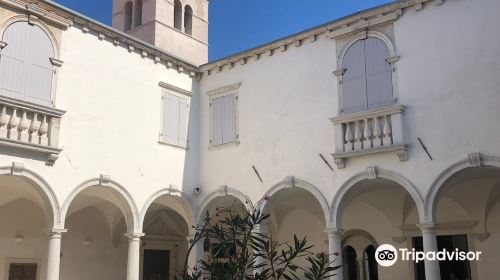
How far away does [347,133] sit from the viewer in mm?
12484

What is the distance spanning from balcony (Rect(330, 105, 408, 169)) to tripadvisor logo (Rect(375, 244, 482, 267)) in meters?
3.54

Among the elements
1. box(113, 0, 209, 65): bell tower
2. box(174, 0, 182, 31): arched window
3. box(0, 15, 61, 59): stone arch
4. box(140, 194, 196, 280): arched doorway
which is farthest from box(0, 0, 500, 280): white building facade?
box(174, 0, 182, 31): arched window

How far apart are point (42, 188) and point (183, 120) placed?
4705mm

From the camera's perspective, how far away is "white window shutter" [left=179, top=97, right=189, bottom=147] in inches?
587

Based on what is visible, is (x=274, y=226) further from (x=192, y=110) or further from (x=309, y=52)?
(x=309, y=52)

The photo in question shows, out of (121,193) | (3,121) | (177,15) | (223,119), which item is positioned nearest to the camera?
(3,121)

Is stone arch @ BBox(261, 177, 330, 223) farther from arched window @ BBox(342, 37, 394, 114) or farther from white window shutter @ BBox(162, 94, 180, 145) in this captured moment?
white window shutter @ BBox(162, 94, 180, 145)

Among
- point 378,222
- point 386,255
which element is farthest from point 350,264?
point 378,222

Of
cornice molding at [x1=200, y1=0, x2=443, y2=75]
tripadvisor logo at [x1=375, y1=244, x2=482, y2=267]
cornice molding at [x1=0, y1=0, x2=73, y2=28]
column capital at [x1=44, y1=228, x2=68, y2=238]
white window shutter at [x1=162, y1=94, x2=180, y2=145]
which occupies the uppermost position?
cornice molding at [x1=200, y1=0, x2=443, y2=75]

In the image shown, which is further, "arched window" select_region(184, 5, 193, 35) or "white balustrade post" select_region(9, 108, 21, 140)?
"arched window" select_region(184, 5, 193, 35)

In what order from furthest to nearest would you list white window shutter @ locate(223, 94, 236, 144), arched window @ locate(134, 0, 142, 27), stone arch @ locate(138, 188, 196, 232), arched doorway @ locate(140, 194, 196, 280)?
arched window @ locate(134, 0, 142, 27) < arched doorway @ locate(140, 194, 196, 280) < white window shutter @ locate(223, 94, 236, 144) < stone arch @ locate(138, 188, 196, 232)

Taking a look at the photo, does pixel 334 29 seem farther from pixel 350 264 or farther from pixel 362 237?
pixel 350 264

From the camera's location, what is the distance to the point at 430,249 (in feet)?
36.6

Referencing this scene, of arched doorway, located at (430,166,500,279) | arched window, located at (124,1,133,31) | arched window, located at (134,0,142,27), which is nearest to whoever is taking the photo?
arched doorway, located at (430,166,500,279)
